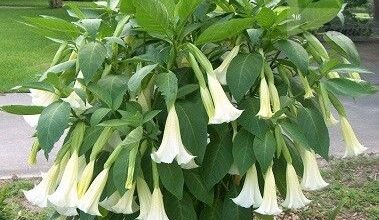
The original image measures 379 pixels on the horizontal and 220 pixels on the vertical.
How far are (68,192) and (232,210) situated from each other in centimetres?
48

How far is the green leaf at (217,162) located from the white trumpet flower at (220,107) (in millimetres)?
201

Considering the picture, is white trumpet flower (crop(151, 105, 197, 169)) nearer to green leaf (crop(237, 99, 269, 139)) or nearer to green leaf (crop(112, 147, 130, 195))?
green leaf (crop(112, 147, 130, 195))

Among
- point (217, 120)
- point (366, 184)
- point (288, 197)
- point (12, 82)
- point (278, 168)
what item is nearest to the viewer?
point (217, 120)

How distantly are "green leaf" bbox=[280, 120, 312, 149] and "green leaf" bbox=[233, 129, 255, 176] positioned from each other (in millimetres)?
89

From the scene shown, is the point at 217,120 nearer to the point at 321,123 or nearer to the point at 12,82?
the point at 321,123

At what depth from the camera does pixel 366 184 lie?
472 cm

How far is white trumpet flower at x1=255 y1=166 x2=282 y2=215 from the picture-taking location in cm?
154

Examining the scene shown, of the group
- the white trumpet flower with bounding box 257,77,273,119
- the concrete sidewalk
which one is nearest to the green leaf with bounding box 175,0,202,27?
the white trumpet flower with bounding box 257,77,273,119

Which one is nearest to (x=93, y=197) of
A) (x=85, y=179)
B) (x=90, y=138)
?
(x=85, y=179)

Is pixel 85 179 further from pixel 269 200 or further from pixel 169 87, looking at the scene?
pixel 269 200

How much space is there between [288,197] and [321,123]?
8.4 inches

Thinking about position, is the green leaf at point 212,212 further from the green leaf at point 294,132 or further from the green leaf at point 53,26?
the green leaf at point 53,26

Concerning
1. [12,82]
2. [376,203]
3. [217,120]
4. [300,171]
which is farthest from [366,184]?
[12,82]

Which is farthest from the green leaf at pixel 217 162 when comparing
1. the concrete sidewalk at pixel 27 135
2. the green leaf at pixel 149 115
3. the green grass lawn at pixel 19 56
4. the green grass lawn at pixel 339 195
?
the green grass lawn at pixel 19 56
